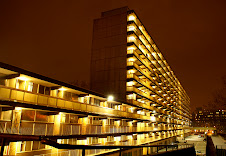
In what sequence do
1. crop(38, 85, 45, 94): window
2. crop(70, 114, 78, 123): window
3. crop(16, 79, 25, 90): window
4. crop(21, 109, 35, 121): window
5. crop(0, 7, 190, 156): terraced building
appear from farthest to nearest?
crop(70, 114, 78, 123): window, crop(38, 85, 45, 94): window, crop(16, 79, 25, 90): window, crop(21, 109, 35, 121): window, crop(0, 7, 190, 156): terraced building

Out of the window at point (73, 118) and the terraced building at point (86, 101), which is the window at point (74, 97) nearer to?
the terraced building at point (86, 101)

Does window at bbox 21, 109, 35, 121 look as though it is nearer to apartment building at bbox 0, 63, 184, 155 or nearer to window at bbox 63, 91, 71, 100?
apartment building at bbox 0, 63, 184, 155

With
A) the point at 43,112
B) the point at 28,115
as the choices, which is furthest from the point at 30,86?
the point at 43,112

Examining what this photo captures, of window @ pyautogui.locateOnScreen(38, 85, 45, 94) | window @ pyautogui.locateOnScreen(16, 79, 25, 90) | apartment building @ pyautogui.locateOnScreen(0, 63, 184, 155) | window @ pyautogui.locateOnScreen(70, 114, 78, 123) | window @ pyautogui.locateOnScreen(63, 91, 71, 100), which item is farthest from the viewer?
window @ pyautogui.locateOnScreen(70, 114, 78, 123)

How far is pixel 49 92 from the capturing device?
66.2 ft

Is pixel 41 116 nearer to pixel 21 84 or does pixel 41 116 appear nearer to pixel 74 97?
pixel 21 84

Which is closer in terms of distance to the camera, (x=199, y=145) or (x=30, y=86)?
(x=30, y=86)

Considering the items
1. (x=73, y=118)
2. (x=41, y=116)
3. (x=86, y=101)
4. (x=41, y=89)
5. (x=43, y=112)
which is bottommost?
(x=73, y=118)

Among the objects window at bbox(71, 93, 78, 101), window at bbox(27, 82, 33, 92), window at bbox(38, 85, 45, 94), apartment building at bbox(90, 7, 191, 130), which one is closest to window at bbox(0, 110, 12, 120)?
window at bbox(27, 82, 33, 92)

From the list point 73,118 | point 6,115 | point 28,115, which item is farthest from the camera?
point 73,118

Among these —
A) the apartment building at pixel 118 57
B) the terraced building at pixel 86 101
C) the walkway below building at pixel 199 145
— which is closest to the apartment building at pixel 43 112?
the terraced building at pixel 86 101

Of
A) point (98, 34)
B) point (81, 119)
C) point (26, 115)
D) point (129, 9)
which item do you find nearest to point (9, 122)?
point (26, 115)

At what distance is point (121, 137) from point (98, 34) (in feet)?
86.3

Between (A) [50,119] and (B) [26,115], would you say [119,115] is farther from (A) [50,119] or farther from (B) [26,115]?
(B) [26,115]
